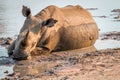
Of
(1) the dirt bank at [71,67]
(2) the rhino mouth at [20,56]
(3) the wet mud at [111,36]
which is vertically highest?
(3) the wet mud at [111,36]

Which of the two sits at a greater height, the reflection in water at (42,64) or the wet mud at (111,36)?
the wet mud at (111,36)

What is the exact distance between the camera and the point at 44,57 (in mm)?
13453

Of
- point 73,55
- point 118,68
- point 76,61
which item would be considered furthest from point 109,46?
point 118,68

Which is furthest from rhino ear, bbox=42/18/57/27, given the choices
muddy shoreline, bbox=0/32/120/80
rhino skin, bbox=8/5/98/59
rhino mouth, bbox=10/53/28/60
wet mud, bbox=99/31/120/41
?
wet mud, bbox=99/31/120/41

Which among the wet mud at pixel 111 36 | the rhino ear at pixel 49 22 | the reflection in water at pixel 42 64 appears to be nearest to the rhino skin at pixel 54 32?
the rhino ear at pixel 49 22

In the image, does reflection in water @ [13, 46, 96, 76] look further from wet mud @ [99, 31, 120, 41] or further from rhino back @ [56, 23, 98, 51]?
wet mud @ [99, 31, 120, 41]

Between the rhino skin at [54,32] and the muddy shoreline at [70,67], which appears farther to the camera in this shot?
the rhino skin at [54,32]

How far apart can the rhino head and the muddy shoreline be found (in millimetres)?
275

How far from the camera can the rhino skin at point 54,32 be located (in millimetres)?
12984

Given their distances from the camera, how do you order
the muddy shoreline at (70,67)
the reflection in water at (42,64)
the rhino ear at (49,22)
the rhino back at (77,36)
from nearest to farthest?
the muddy shoreline at (70,67)
the reflection in water at (42,64)
the rhino ear at (49,22)
the rhino back at (77,36)

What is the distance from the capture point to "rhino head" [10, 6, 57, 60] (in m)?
12.7

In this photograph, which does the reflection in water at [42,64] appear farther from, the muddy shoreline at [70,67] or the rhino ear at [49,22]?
the rhino ear at [49,22]

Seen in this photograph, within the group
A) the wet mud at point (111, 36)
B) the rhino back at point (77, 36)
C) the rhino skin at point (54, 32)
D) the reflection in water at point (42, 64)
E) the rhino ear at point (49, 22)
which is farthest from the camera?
the wet mud at point (111, 36)

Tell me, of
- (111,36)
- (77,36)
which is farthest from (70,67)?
(111,36)
